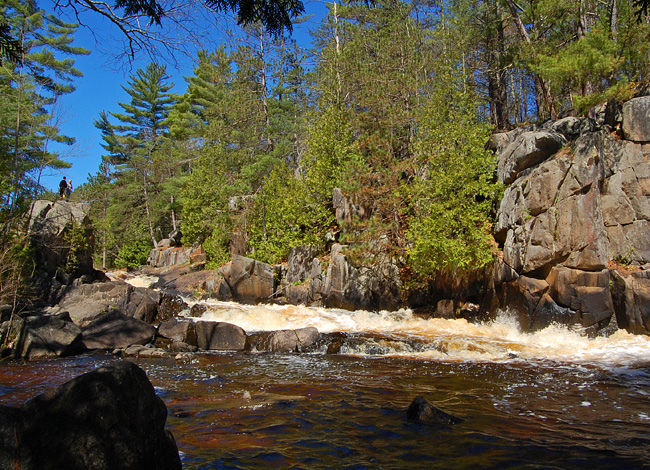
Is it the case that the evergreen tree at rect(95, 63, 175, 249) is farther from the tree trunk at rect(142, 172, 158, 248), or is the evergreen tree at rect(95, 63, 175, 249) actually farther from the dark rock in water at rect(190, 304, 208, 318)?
the dark rock in water at rect(190, 304, 208, 318)

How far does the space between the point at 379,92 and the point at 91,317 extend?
16660 millimetres

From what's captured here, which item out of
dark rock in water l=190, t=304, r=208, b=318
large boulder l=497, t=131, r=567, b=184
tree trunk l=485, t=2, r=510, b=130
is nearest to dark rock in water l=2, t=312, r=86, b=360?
dark rock in water l=190, t=304, r=208, b=318

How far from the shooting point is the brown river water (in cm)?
470

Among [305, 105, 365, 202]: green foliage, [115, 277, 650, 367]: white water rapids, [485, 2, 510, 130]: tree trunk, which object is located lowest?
[115, 277, 650, 367]: white water rapids

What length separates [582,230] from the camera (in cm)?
1251

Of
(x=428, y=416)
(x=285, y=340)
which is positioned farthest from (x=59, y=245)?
(x=428, y=416)

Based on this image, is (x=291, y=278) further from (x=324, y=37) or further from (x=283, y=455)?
(x=324, y=37)

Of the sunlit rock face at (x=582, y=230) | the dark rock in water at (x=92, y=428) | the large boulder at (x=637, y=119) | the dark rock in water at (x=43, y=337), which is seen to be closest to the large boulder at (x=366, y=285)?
the sunlit rock face at (x=582, y=230)

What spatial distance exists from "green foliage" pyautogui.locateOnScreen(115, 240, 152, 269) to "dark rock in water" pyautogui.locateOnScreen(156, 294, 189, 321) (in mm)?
21486

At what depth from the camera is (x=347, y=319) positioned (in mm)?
15906

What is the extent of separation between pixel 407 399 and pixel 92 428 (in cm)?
504

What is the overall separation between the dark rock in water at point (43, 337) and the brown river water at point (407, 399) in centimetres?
59

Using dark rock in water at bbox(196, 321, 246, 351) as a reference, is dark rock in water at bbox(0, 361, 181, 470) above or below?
above

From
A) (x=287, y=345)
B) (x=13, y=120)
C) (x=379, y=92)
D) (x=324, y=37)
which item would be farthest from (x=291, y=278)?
(x=324, y=37)
